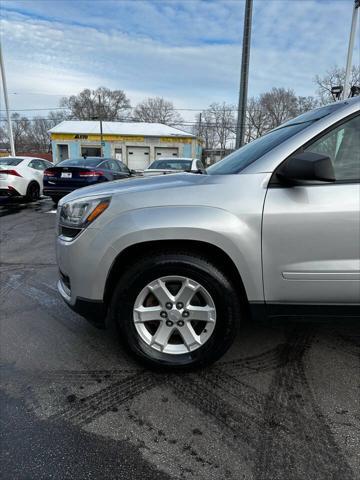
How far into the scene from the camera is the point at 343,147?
1987 mm

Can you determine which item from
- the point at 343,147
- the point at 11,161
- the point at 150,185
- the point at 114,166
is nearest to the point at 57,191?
the point at 114,166

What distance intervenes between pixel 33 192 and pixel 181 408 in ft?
33.3

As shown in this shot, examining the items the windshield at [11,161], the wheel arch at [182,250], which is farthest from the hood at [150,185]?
the windshield at [11,161]

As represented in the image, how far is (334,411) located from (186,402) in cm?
89

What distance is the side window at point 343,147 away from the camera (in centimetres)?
196

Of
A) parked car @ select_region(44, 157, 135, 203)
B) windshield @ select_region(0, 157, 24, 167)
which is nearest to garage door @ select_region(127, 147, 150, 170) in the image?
windshield @ select_region(0, 157, 24, 167)

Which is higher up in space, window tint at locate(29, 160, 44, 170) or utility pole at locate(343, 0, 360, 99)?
utility pole at locate(343, 0, 360, 99)

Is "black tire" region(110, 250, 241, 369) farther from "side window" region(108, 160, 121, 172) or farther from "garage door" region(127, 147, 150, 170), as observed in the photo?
"garage door" region(127, 147, 150, 170)

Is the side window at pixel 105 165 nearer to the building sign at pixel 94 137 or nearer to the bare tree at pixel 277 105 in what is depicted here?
the building sign at pixel 94 137

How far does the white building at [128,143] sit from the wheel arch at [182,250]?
34633 mm

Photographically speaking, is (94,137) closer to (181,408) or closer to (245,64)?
(245,64)

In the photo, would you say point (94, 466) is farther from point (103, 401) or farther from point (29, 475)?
point (103, 401)

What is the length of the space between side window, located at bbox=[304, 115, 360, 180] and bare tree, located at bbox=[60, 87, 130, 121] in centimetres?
6214

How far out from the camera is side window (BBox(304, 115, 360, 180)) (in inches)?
77.1
